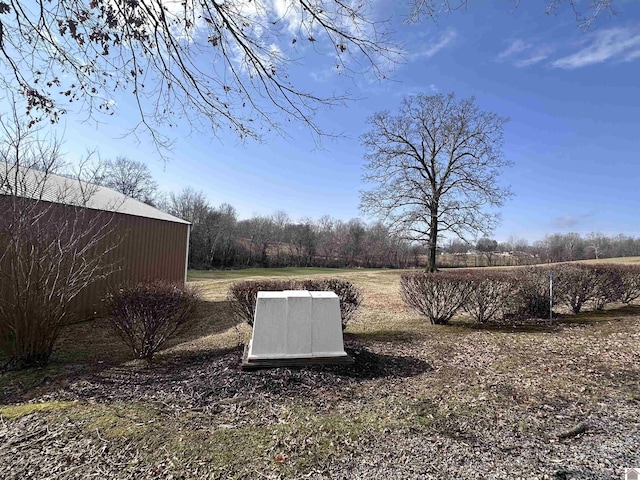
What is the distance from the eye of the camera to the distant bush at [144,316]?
510 cm

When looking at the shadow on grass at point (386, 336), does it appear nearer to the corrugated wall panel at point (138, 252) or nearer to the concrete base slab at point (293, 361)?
the concrete base slab at point (293, 361)

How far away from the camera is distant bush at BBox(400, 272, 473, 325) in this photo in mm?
7219

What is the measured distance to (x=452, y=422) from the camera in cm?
299

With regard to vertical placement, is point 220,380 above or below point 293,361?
below

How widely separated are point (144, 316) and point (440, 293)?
5.80 meters

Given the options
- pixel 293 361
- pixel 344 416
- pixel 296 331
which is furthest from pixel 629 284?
pixel 344 416

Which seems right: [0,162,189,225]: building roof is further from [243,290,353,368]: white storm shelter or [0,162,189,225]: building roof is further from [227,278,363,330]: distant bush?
[243,290,353,368]: white storm shelter

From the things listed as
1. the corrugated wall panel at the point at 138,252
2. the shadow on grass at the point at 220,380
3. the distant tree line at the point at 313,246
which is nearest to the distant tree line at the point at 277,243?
the distant tree line at the point at 313,246

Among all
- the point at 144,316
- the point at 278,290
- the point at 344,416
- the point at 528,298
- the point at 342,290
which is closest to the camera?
the point at 344,416

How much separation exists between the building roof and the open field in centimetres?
308

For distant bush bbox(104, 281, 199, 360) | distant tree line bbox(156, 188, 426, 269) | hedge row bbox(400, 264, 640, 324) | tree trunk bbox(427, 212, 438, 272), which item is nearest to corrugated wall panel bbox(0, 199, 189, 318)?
distant bush bbox(104, 281, 199, 360)

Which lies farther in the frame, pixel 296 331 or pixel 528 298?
pixel 528 298

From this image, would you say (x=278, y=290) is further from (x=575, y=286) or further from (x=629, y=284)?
(x=629, y=284)

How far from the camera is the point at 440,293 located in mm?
7332
